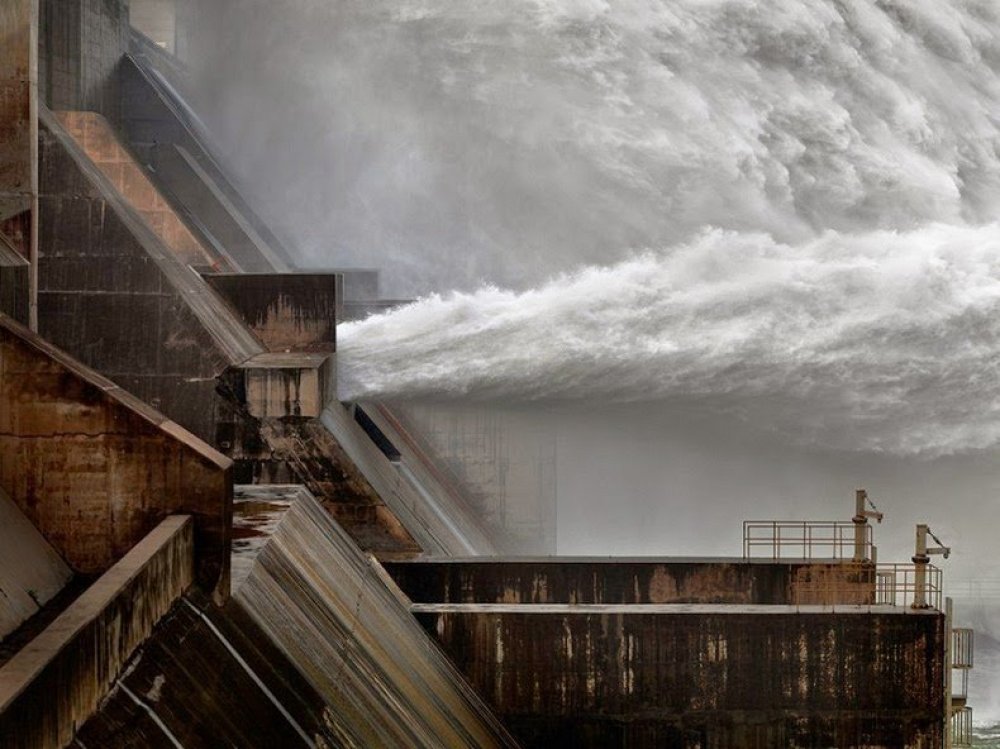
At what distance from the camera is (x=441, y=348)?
19031mm

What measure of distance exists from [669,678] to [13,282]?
18.0 feet

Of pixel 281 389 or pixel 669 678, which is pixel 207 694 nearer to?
pixel 669 678

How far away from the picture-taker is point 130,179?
20234 millimetres

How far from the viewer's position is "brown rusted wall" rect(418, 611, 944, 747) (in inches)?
487

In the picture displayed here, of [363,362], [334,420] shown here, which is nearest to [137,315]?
[334,420]

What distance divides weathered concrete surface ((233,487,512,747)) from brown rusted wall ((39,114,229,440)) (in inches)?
77.6

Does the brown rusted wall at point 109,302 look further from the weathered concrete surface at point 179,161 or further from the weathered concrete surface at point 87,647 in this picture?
the weathered concrete surface at point 179,161

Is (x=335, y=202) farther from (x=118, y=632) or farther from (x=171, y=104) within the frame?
(x=118, y=632)

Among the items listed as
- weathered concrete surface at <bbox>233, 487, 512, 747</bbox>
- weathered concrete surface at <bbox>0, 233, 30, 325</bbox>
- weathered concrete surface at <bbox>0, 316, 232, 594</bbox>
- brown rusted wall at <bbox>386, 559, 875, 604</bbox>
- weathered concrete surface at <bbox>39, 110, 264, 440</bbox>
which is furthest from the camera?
brown rusted wall at <bbox>386, 559, 875, 604</bbox>

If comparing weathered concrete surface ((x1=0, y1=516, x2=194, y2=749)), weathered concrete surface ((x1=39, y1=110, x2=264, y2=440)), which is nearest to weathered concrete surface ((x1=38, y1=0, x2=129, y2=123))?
weathered concrete surface ((x1=39, y1=110, x2=264, y2=440))

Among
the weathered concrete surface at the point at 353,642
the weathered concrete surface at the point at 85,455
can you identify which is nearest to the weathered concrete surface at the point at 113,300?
the weathered concrete surface at the point at 353,642

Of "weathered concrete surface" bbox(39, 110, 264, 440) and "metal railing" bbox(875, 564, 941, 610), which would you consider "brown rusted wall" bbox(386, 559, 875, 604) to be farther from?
"weathered concrete surface" bbox(39, 110, 264, 440)

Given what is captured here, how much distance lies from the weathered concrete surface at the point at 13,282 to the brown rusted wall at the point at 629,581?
205 inches

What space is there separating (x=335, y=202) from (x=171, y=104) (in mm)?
10769
